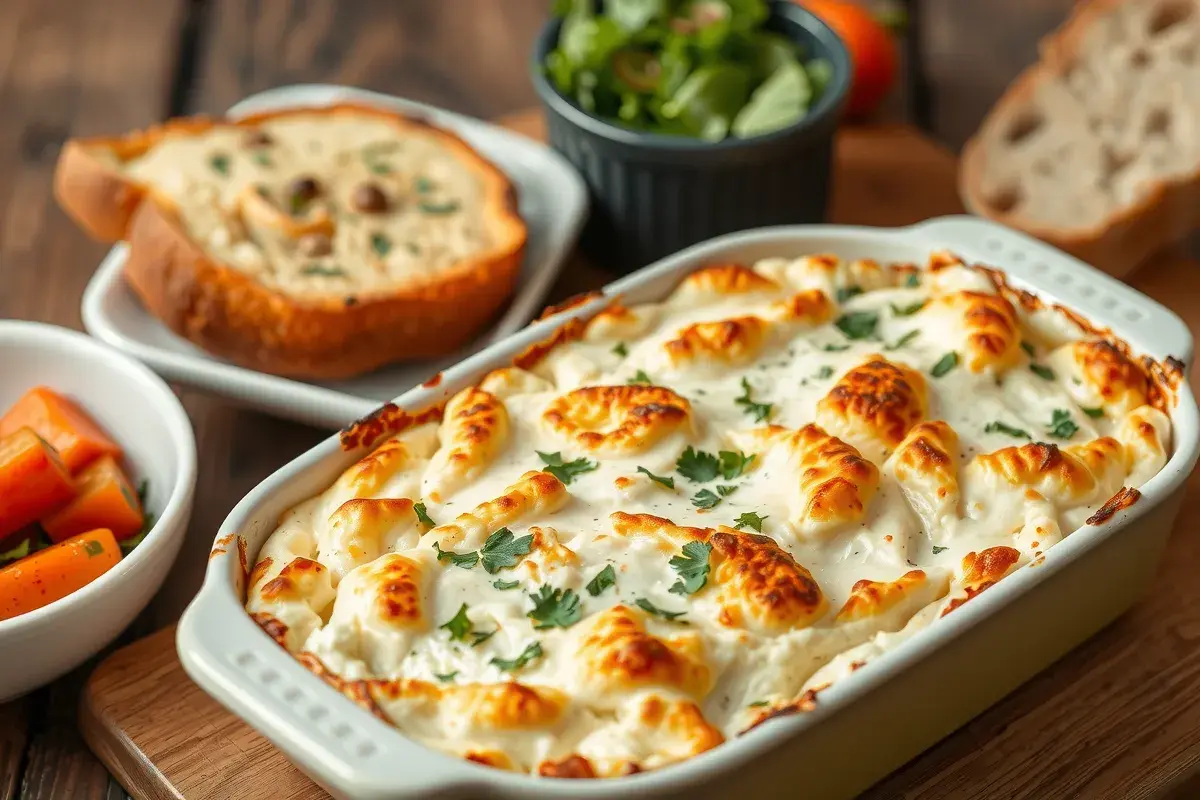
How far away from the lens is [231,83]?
15.3ft

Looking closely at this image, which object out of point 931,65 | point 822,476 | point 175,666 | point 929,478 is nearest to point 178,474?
point 175,666

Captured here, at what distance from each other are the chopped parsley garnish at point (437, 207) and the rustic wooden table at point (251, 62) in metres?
0.94

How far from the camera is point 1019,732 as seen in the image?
104 inches

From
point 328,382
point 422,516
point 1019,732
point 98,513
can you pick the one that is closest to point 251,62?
point 328,382

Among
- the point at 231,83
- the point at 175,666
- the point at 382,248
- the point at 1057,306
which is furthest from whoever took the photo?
the point at 231,83

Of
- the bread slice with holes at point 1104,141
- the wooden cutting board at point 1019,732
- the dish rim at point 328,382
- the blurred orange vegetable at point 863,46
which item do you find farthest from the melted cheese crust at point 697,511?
the blurred orange vegetable at point 863,46

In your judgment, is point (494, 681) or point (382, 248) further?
point (382, 248)

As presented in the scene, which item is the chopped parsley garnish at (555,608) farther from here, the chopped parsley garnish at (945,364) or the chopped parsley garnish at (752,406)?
the chopped parsley garnish at (945,364)

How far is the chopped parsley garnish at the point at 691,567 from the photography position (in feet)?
7.65

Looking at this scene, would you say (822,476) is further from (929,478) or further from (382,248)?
(382,248)

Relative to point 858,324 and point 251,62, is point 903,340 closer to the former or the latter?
point 858,324

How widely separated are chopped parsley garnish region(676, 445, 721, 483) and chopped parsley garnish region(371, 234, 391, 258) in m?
1.14

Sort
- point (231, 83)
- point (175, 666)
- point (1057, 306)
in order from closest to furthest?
point (175, 666)
point (1057, 306)
point (231, 83)

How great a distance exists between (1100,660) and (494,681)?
1242 mm
